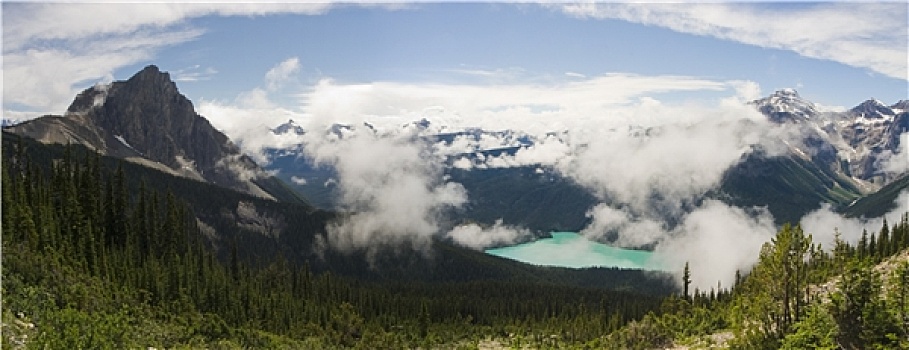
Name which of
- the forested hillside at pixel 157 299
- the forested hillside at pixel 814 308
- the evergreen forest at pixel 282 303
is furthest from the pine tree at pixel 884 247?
the forested hillside at pixel 814 308

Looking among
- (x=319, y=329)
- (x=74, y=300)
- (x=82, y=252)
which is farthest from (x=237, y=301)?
(x=74, y=300)

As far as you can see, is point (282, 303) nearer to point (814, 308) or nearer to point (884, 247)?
point (814, 308)

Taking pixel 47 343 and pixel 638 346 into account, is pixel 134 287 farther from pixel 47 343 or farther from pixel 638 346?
pixel 638 346

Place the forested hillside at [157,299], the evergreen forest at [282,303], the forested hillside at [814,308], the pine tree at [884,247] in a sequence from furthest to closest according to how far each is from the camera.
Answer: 1. the pine tree at [884,247]
2. the forested hillside at [157,299]
3. the evergreen forest at [282,303]
4. the forested hillside at [814,308]

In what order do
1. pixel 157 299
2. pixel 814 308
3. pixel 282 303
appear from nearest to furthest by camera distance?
pixel 814 308, pixel 157 299, pixel 282 303

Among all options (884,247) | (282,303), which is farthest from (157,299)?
(884,247)

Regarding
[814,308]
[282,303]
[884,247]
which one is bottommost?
[282,303]

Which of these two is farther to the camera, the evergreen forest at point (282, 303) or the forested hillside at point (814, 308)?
the evergreen forest at point (282, 303)

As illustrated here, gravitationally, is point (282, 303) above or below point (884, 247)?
below

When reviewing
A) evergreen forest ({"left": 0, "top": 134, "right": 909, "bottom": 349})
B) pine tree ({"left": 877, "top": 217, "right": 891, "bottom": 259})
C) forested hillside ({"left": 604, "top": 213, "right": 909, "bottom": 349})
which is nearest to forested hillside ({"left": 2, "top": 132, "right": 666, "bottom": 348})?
evergreen forest ({"left": 0, "top": 134, "right": 909, "bottom": 349})

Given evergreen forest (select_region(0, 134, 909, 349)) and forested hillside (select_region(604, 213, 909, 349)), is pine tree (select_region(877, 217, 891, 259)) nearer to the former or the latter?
evergreen forest (select_region(0, 134, 909, 349))

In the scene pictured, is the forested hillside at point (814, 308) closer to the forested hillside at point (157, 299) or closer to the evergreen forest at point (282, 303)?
the evergreen forest at point (282, 303)

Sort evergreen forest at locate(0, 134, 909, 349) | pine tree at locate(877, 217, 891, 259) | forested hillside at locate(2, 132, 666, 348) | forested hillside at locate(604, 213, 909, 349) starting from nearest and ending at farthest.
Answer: forested hillside at locate(604, 213, 909, 349) → evergreen forest at locate(0, 134, 909, 349) → forested hillside at locate(2, 132, 666, 348) → pine tree at locate(877, 217, 891, 259)
